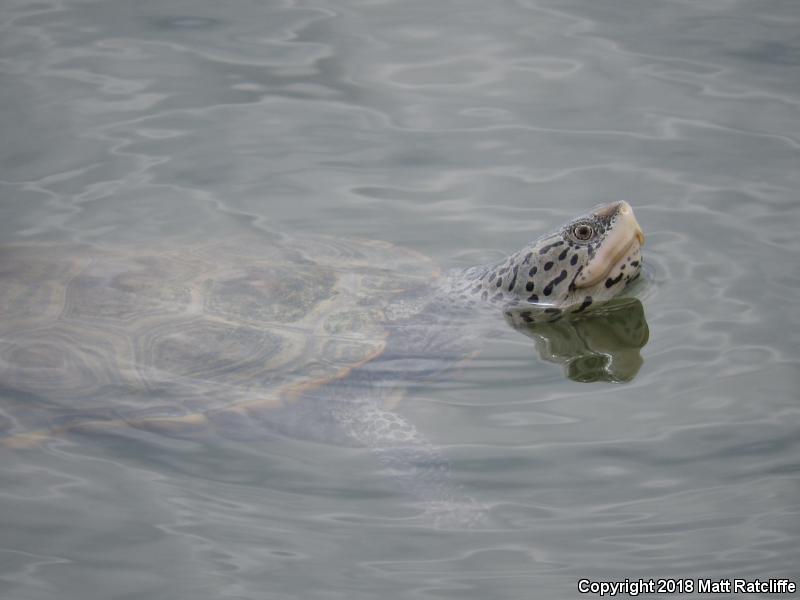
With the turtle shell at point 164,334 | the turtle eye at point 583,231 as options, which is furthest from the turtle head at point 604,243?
the turtle shell at point 164,334

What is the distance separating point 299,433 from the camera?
4.50 meters

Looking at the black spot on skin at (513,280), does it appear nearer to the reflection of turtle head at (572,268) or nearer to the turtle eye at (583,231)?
the reflection of turtle head at (572,268)

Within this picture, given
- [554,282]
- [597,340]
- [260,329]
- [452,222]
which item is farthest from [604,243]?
[260,329]

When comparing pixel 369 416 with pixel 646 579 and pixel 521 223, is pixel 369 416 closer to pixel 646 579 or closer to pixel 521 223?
pixel 646 579

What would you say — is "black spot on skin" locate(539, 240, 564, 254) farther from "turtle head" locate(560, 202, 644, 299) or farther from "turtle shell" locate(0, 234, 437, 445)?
"turtle shell" locate(0, 234, 437, 445)

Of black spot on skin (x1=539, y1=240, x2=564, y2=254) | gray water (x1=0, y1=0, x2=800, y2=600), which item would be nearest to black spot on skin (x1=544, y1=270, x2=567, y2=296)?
black spot on skin (x1=539, y1=240, x2=564, y2=254)

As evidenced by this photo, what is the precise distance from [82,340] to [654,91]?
166 inches

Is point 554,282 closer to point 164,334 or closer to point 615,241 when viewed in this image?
point 615,241

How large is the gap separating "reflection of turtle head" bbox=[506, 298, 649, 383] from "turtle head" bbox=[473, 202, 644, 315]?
8 centimetres

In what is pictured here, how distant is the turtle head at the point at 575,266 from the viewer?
5098mm

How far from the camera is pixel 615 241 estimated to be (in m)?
5.09

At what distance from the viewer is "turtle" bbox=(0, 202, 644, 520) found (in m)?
4.39

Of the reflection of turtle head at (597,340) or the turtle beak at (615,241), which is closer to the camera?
the reflection of turtle head at (597,340)

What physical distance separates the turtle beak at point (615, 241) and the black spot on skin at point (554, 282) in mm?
70
